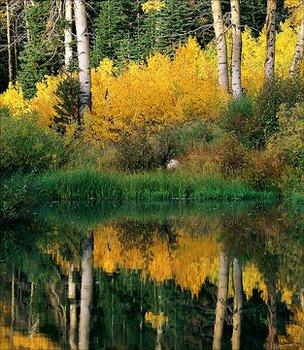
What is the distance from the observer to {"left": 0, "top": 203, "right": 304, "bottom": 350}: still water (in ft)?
20.0

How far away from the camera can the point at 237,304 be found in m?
7.12

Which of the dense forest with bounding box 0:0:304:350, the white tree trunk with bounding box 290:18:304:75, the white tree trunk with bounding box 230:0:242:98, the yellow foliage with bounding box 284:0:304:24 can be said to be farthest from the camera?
the yellow foliage with bounding box 284:0:304:24

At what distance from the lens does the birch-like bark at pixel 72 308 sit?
595 cm

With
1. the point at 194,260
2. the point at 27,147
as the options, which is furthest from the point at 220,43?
the point at 194,260

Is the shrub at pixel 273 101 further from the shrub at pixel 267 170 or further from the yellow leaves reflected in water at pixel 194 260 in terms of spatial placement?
the yellow leaves reflected in water at pixel 194 260

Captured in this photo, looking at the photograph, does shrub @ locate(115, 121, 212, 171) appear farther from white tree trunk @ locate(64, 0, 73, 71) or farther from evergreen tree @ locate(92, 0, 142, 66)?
evergreen tree @ locate(92, 0, 142, 66)

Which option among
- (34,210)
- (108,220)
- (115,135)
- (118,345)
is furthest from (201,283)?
(115,135)

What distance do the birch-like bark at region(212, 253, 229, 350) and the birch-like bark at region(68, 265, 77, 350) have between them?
1080 mm

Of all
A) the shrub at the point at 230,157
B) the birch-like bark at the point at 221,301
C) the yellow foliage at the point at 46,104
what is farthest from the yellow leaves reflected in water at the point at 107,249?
the yellow foliage at the point at 46,104

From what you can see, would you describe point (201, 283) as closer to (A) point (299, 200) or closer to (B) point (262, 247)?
(B) point (262, 247)

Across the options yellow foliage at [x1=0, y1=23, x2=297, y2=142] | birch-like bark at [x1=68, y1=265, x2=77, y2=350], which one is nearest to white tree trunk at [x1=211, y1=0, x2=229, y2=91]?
yellow foliage at [x1=0, y1=23, x2=297, y2=142]

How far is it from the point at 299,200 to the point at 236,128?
3.15 m

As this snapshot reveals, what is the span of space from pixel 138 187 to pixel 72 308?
36.6 feet

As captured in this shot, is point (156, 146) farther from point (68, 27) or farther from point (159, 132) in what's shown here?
point (68, 27)
